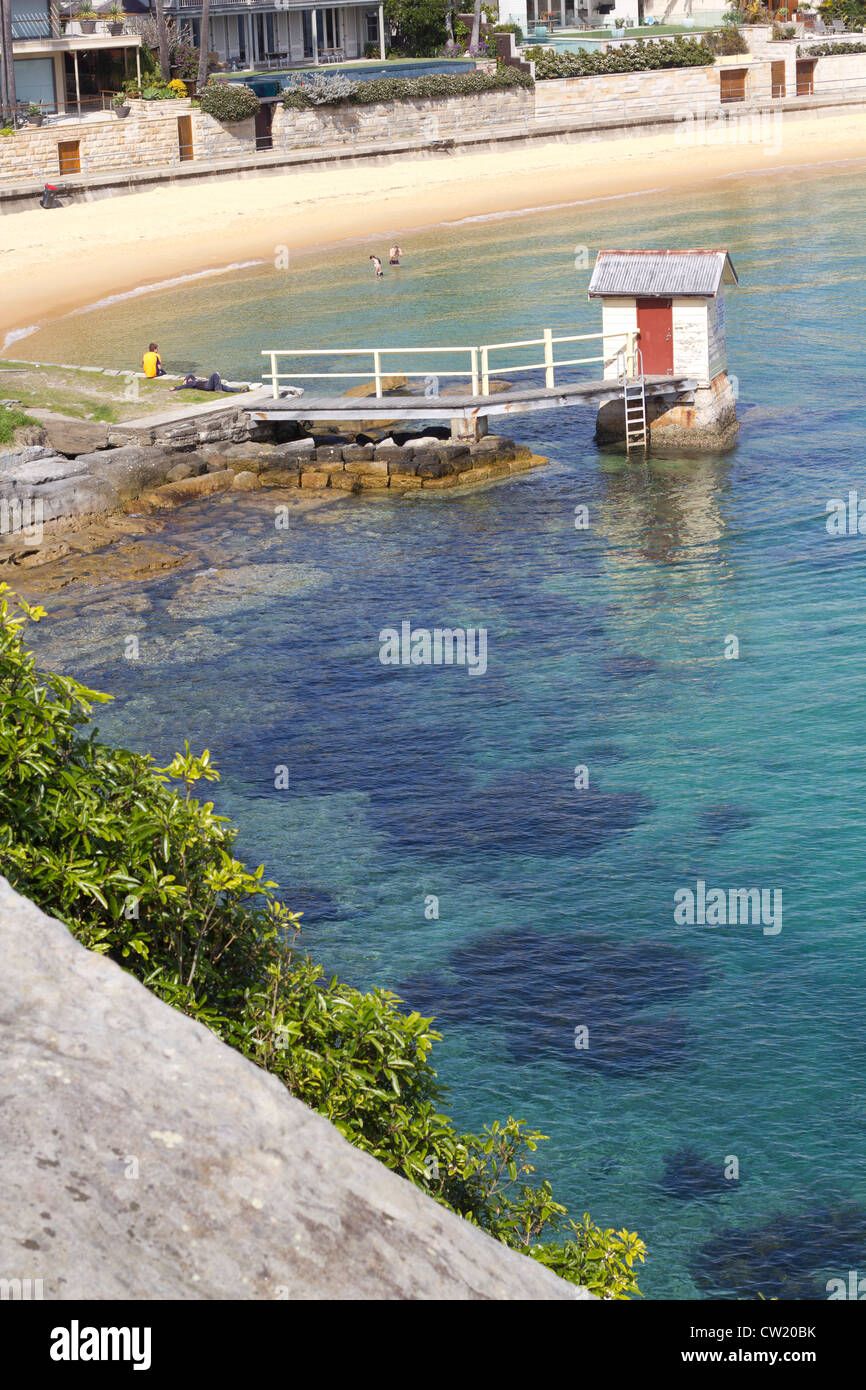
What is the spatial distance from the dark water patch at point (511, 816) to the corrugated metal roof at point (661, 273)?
52.3 ft

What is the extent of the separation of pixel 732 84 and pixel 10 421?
216ft

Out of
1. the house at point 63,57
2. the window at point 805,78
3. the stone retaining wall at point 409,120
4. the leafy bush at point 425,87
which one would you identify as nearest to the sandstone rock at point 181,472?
the stone retaining wall at point 409,120

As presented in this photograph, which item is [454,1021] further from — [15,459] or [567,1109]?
[15,459]

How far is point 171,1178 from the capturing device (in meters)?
5.02

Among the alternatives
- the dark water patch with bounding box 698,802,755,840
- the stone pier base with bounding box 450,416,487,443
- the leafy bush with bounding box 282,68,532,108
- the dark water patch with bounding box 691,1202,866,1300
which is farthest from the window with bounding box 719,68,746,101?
the dark water patch with bounding box 691,1202,866,1300

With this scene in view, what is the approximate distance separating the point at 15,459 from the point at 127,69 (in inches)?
2106

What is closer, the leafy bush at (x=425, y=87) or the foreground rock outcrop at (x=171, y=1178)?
the foreground rock outcrop at (x=171, y=1178)

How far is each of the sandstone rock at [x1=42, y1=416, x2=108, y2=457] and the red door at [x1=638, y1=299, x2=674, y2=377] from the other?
1139cm

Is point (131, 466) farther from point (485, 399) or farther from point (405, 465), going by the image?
point (485, 399)

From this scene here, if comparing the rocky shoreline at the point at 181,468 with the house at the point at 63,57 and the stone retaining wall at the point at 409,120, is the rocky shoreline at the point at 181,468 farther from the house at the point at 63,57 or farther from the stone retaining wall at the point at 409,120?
the house at the point at 63,57

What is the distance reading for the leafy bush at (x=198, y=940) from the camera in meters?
7.09

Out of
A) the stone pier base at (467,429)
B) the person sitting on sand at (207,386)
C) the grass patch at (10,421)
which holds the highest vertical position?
the person sitting on sand at (207,386)

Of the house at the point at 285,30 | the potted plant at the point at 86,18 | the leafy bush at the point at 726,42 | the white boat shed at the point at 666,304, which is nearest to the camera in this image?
the white boat shed at the point at 666,304

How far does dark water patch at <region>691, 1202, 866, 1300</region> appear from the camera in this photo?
1004cm
